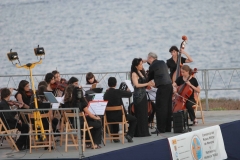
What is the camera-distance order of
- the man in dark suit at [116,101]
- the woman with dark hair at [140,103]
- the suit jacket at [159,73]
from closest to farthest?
the man in dark suit at [116,101] → the woman with dark hair at [140,103] → the suit jacket at [159,73]

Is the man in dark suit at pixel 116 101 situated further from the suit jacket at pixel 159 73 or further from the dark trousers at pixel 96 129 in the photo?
the suit jacket at pixel 159 73

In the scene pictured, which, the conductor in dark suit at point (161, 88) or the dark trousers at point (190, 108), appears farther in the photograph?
the dark trousers at point (190, 108)

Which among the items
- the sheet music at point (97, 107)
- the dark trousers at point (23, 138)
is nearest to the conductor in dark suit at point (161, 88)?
the sheet music at point (97, 107)

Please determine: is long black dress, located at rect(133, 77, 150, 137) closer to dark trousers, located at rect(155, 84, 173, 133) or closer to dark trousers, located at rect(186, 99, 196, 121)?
dark trousers, located at rect(155, 84, 173, 133)

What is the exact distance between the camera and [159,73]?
Result: 13.2 m

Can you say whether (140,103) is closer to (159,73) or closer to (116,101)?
(159,73)

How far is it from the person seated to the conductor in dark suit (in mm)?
1735

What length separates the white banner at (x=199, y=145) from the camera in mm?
11617

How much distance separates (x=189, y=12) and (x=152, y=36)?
2.80 m

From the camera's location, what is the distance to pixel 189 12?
42781 mm

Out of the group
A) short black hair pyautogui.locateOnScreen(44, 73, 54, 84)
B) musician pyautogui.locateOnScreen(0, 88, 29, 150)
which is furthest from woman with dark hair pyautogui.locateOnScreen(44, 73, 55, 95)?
musician pyautogui.locateOnScreen(0, 88, 29, 150)

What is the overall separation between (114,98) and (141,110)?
87 centimetres

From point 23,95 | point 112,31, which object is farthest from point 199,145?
point 112,31

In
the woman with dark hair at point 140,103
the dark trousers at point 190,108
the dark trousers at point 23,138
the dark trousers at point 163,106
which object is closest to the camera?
the dark trousers at point 23,138
